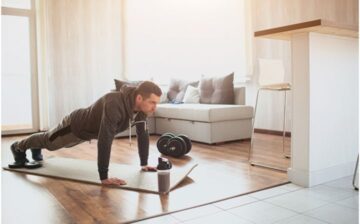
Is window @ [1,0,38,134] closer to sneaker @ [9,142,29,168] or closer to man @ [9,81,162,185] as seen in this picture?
sneaker @ [9,142,29,168]

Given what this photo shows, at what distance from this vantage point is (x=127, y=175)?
265 cm

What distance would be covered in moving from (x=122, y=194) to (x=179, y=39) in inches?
184

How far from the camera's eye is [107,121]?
90.3 inches

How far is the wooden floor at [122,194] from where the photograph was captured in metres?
1.86

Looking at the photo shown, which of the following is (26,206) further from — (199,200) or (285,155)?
(285,155)

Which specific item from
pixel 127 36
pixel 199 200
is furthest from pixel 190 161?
pixel 127 36

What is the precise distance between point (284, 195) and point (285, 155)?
1.29 metres

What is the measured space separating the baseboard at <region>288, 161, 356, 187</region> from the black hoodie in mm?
1124

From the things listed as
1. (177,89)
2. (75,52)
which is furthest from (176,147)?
(75,52)

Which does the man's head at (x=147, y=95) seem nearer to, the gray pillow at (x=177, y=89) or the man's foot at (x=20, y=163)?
the man's foot at (x=20, y=163)

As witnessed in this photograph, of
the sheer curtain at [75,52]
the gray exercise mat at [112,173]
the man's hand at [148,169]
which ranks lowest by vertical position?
the gray exercise mat at [112,173]

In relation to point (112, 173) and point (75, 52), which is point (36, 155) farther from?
point (75, 52)

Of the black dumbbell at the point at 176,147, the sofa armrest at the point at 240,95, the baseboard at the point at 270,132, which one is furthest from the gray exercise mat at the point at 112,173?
the baseboard at the point at 270,132

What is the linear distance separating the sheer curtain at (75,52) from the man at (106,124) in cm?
278
